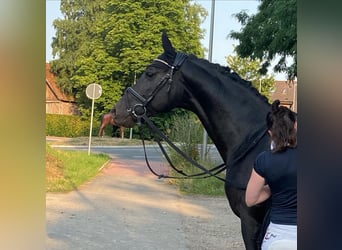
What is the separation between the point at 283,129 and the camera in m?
2.16

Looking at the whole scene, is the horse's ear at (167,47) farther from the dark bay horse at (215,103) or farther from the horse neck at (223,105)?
the horse neck at (223,105)

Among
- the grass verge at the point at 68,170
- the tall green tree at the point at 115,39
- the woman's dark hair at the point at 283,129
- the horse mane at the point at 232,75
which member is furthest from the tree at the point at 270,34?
the woman's dark hair at the point at 283,129

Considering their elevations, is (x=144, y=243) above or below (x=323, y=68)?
below

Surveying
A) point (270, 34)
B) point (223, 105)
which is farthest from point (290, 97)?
point (270, 34)

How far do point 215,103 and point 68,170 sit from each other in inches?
404

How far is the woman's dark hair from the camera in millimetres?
2123

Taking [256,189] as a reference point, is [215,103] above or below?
above

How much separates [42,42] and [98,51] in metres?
23.6

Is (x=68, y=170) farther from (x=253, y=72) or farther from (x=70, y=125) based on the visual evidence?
(x=70, y=125)

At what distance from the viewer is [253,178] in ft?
7.09

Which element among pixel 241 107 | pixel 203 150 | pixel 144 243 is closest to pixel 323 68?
pixel 241 107

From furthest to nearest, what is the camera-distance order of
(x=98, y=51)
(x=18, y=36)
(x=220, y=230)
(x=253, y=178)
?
(x=98, y=51) < (x=220, y=230) < (x=253, y=178) < (x=18, y=36)

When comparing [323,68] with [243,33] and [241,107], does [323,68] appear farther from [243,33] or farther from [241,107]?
[243,33]

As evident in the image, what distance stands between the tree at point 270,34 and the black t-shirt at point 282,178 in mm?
7009
